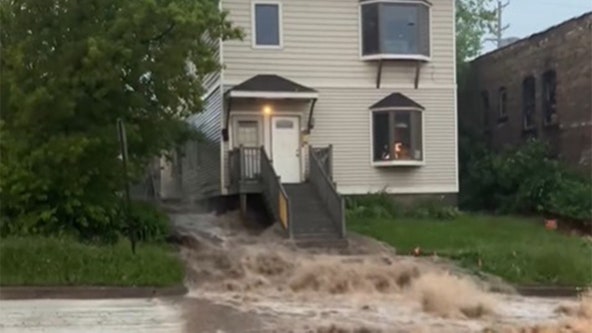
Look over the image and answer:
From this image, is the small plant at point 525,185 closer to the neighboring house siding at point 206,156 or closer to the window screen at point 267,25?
the window screen at point 267,25

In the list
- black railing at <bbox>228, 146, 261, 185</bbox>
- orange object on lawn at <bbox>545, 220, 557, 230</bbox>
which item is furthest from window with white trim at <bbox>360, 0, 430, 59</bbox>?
orange object on lawn at <bbox>545, 220, 557, 230</bbox>

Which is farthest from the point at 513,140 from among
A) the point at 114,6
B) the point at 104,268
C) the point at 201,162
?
the point at 104,268

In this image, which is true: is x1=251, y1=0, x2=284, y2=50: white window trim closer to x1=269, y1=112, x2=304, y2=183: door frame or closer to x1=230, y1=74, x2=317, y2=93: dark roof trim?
x1=230, y1=74, x2=317, y2=93: dark roof trim

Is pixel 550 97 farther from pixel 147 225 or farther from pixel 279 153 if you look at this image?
pixel 147 225

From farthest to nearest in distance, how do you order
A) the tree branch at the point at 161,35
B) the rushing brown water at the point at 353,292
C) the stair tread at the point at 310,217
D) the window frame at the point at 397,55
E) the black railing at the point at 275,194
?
1. the window frame at the point at 397,55
2. the black railing at the point at 275,194
3. the stair tread at the point at 310,217
4. the tree branch at the point at 161,35
5. the rushing brown water at the point at 353,292

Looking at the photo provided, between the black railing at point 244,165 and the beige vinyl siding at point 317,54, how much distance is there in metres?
2.10

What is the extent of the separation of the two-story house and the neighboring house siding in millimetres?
99

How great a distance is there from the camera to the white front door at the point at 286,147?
2603 cm

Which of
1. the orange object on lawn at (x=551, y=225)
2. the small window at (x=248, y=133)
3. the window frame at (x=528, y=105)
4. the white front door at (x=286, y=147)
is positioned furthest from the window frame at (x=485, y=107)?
the small window at (x=248, y=133)

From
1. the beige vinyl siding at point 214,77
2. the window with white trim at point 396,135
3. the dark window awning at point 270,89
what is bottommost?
the window with white trim at point 396,135

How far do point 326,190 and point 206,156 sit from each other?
20.5 feet

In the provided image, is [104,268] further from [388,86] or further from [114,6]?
[388,86]

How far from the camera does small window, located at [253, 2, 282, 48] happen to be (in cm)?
2589

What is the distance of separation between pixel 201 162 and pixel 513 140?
1134cm
